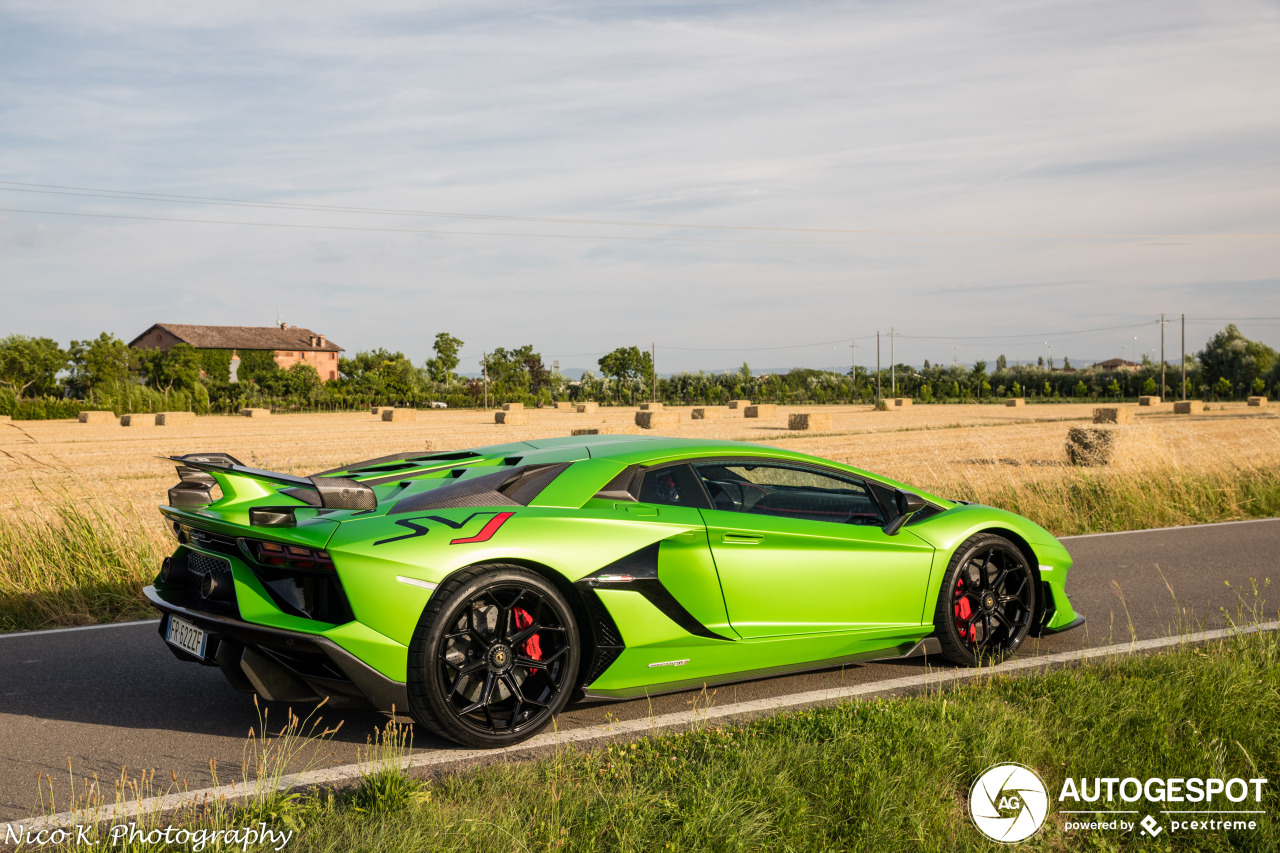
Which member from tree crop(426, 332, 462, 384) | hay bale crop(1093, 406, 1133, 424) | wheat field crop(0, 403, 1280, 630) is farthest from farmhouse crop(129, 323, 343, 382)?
hay bale crop(1093, 406, 1133, 424)

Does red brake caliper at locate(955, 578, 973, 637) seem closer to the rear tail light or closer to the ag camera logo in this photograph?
the ag camera logo

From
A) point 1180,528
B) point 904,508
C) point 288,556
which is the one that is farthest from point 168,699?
point 1180,528

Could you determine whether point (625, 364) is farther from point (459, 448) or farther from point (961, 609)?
point (961, 609)

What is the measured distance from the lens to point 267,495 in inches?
185

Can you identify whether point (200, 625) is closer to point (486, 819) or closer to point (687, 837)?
point (486, 819)

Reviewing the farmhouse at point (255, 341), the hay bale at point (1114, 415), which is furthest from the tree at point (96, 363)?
the hay bale at point (1114, 415)

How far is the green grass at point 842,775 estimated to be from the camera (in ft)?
11.1

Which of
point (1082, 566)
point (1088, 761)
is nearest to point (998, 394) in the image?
point (1082, 566)

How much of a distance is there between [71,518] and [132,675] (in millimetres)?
3223

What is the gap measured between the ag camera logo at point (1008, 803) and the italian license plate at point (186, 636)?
3195mm

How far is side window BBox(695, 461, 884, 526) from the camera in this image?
5484 millimetres

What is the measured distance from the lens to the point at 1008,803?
3.74 m

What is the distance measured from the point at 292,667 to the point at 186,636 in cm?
65

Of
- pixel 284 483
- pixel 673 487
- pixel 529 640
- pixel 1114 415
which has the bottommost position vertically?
pixel 529 640
